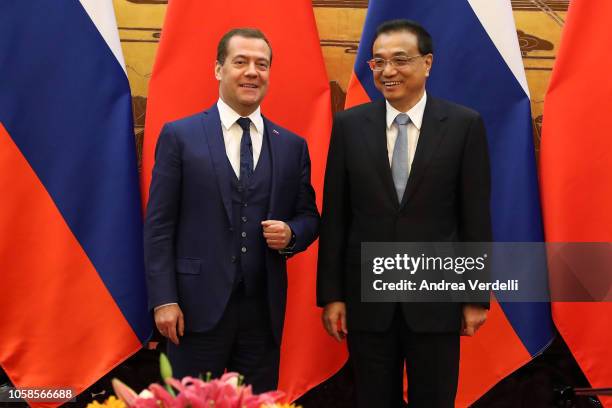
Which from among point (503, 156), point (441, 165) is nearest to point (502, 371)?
point (503, 156)

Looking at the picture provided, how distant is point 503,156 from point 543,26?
2.06 feet

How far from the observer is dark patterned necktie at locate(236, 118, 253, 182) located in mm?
1983

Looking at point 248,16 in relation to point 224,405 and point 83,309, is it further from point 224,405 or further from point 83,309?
point 224,405

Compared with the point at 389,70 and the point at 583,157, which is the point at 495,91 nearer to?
the point at 583,157

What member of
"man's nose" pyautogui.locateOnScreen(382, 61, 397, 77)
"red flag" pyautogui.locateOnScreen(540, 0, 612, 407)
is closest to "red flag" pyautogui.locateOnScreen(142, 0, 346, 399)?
"man's nose" pyautogui.locateOnScreen(382, 61, 397, 77)

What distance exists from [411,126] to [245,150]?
475 mm

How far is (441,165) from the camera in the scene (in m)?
1.94

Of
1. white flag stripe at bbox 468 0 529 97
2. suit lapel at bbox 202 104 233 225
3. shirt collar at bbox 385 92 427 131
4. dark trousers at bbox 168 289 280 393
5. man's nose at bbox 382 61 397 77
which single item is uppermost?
white flag stripe at bbox 468 0 529 97

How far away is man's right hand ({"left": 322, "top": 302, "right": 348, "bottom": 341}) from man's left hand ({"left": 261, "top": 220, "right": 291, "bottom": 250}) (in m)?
0.23

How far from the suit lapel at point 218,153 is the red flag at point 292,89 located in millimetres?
477


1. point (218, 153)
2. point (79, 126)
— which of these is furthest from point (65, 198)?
point (218, 153)

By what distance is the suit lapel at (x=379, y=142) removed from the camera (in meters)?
1.95

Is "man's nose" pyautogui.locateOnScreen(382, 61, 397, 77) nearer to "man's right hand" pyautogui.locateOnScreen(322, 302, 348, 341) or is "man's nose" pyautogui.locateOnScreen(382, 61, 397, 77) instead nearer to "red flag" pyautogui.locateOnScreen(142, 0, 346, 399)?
"red flag" pyautogui.locateOnScreen(142, 0, 346, 399)

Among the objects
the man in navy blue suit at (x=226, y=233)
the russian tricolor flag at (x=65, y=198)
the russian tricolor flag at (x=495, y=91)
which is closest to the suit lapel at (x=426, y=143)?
the man in navy blue suit at (x=226, y=233)
